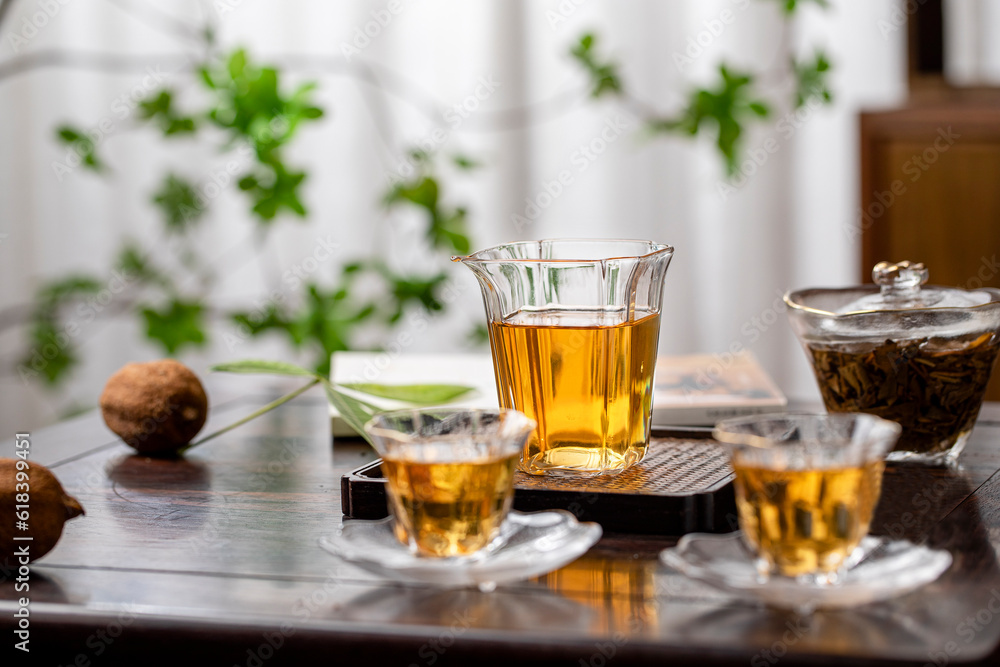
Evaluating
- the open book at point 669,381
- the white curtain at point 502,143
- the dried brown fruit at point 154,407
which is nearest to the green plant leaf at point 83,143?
the white curtain at point 502,143

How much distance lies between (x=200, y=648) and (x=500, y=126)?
201 centimetres

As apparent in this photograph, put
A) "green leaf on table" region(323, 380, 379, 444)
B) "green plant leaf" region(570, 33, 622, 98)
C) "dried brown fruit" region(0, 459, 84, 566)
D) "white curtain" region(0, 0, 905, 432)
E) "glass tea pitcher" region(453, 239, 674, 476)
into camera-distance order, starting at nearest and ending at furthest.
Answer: "dried brown fruit" region(0, 459, 84, 566), "glass tea pitcher" region(453, 239, 674, 476), "green leaf on table" region(323, 380, 379, 444), "green plant leaf" region(570, 33, 622, 98), "white curtain" region(0, 0, 905, 432)

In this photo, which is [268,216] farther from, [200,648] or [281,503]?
[200,648]

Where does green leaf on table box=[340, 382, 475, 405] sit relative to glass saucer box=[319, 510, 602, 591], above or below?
above

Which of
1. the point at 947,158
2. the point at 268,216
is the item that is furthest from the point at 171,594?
the point at 947,158

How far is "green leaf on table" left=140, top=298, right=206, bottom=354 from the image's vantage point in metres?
2.04

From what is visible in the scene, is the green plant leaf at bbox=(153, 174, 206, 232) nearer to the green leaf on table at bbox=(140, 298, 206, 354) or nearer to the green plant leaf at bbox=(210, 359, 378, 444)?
the green leaf on table at bbox=(140, 298, 206, 354)

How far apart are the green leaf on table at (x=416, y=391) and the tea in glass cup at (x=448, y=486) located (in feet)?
1.18

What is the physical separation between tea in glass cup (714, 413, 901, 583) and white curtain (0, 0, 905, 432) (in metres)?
1.87

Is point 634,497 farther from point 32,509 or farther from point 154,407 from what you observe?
point 154,407

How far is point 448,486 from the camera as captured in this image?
2.00ft

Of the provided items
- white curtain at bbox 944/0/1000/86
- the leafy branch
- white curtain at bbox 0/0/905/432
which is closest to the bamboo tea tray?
the leafy branch

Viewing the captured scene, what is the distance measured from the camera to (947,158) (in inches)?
84.5

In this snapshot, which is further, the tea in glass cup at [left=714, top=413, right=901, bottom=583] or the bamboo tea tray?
the bamboo tea tray
